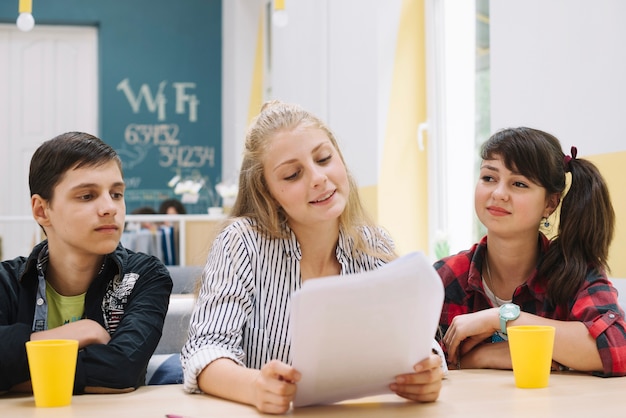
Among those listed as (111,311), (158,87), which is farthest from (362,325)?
(158,87)

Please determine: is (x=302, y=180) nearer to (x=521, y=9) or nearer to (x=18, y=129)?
(x=521, y=9)

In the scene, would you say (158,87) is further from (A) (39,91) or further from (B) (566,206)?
(B) (566,206)

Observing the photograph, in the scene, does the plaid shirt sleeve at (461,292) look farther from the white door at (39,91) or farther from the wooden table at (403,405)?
the white door at (39,91)

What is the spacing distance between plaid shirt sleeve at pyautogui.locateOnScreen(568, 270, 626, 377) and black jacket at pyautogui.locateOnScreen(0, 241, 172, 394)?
83 centimetres

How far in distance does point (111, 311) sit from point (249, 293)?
302 mm

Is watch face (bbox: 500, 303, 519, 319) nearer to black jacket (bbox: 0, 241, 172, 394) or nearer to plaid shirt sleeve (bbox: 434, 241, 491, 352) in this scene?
plaid shirt sleeve (bbox: 434, 241, 491, 352)

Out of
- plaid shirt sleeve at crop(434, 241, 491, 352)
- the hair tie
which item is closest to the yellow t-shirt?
plaid shirt sleeve at crop(434, 241, 491, 352)

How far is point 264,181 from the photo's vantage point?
5.09 ft

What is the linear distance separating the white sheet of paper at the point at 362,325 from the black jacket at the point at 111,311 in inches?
15.5

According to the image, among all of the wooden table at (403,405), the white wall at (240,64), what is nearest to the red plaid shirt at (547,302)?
the wooden table at (403,405)

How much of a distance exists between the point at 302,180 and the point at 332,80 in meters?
3.24

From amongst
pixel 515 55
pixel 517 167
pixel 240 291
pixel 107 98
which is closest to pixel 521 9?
pixel 515 55

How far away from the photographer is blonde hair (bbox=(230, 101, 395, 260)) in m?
1.52

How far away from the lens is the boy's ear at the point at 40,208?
1579 millimetres
